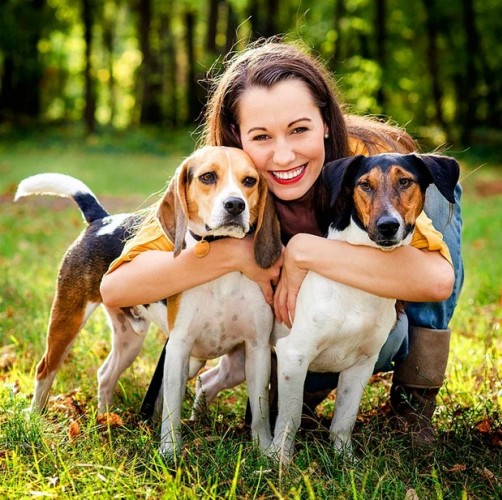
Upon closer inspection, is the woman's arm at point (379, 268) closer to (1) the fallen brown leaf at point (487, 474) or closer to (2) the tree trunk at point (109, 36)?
(1) the fallen brown leaf at point (487, 474)

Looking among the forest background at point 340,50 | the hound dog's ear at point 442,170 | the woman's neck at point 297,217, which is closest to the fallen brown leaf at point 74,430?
the woman's neck at point 297,217

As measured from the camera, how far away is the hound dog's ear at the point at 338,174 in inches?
118

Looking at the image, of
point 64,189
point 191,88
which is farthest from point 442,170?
point 191,88

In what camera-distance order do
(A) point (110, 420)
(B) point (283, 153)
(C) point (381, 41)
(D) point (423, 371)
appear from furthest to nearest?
(C) point (381, 41) < (D) point (423, 371) < (A) point (110, 420) < (B) point (283, 153)

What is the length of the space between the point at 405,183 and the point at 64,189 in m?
2.01

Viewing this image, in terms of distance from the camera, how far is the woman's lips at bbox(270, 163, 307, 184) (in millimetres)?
3510

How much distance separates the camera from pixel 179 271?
132 inches

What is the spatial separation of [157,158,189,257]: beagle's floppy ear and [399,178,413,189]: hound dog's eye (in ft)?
3.27

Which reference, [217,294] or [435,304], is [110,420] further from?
[435,304]

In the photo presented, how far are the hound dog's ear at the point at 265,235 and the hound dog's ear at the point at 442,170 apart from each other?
2.35 ft

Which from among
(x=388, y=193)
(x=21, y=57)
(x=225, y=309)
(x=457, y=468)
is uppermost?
(x=388, y=193)

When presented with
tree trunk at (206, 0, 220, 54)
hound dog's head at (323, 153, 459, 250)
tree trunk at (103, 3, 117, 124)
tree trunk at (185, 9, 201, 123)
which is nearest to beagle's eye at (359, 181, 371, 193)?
hound dog's head at (323, 153, 459, 250)

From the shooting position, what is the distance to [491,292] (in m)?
6.32

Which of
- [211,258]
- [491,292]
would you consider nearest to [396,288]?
[211,258]
